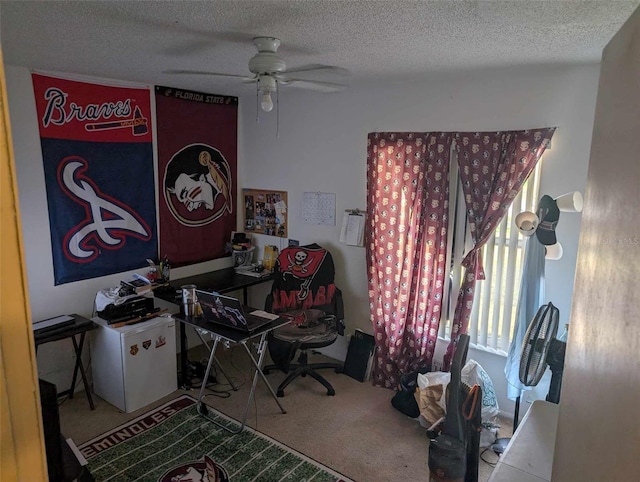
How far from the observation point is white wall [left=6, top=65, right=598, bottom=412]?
2.74 m

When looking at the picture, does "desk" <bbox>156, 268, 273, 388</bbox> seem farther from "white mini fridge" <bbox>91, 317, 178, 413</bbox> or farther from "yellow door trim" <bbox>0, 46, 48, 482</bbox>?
"yellow door trim" <bbox>0, 46, 48, 482</bbox>

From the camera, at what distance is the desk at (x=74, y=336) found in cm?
288

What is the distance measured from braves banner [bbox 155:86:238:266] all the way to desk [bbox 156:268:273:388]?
204 mm

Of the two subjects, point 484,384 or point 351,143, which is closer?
point 484,384

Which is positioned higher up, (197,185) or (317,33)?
(317,33)

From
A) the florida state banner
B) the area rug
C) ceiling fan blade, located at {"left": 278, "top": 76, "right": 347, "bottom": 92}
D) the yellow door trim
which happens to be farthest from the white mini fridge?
the yellow door trim

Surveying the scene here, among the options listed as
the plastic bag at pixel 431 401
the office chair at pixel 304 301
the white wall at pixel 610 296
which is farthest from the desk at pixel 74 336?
the white wall at pixel 610 296

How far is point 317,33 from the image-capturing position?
2.02 metres

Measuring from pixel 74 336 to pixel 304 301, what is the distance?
5.81 ft

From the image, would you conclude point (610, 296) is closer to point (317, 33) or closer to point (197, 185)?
point (317, 33)

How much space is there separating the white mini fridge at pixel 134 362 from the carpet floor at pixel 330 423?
88 mm

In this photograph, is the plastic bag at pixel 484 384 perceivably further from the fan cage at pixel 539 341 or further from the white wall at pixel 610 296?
the white wall at pixel 610 296

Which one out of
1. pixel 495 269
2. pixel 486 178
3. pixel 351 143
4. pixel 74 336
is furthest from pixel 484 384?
pixel 74 336

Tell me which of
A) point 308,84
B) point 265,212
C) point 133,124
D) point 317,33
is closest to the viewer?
point 317,33
